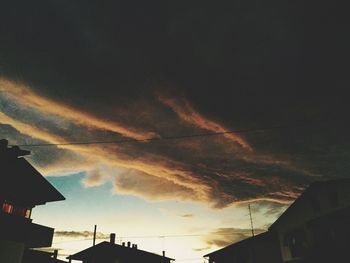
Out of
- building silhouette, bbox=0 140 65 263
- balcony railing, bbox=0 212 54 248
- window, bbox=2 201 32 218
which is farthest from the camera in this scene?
window, bbox=2 201 32 218

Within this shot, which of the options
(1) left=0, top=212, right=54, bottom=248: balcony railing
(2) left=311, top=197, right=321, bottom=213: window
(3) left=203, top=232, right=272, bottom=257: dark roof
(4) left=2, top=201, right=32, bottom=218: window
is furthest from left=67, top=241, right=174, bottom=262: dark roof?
(2) left=311, top=197, right=321, bottom=213: window

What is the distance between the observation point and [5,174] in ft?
61.2

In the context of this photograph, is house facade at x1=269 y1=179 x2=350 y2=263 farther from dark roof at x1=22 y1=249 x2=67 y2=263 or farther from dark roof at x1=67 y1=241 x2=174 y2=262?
dark roof at x1=22 y1=249 x2=67 y2=263

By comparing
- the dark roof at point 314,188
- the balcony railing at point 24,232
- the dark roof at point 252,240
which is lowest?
the balcony railing at point 24,232

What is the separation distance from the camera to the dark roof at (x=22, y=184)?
1855 centimetres

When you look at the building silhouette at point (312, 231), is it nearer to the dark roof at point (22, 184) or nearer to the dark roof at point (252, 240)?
the dark roof at point (252, 240)

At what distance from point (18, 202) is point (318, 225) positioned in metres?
22.5

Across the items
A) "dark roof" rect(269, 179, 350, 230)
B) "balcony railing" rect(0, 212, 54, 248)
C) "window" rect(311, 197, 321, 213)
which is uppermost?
"dark roof" rect(269, 179, 350, 230)

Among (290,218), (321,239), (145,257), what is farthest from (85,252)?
(321,239)

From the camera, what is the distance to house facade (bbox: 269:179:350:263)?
2006 cm

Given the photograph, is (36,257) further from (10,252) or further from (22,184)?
(22,184)

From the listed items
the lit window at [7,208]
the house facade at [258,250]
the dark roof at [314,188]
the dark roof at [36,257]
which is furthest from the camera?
the house facade at [258,250]

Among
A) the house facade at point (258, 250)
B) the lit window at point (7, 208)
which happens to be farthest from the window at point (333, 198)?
the lit window at point (7, 208)

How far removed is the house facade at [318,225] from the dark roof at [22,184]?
19891 mm
